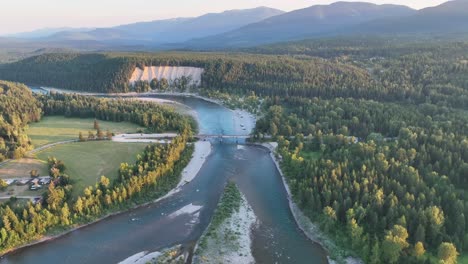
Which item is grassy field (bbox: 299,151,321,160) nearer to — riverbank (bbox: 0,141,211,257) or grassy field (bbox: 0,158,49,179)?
riverbank (bbox: 0,141,211,257)

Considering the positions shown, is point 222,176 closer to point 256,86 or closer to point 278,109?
point 278,109

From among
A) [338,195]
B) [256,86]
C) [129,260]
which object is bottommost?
[129,260]

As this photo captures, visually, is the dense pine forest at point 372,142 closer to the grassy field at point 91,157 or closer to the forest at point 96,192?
the forest at point 96,192

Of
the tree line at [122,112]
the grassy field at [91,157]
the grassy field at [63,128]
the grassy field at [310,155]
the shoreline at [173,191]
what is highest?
the tree line at [122,112]

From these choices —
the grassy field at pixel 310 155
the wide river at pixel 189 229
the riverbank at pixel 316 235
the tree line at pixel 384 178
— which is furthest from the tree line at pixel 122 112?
the riverbank at pixel 316 235

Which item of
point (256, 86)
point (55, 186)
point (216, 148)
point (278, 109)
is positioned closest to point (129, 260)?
point (55, 186)
